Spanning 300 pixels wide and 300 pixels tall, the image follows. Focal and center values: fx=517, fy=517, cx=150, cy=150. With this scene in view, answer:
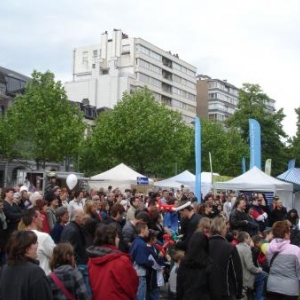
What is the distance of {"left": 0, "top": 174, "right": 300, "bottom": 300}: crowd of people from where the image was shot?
177 inches

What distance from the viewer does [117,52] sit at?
87938 mm

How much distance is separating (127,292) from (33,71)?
42.8m

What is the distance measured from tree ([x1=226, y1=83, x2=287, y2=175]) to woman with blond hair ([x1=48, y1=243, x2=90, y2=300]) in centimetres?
5133

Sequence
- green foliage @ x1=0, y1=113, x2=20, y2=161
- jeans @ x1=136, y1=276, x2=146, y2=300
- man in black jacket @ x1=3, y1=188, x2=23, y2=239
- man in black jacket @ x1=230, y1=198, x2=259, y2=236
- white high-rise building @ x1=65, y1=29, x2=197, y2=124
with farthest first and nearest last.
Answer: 1. white high-rise building @ x1=65, y1=29, x2=197, y2=124
2. green foliage @ x1=0, y1=113, x2=20, y2=161
3. man in black jacket @ x1=230, y1=198, x2=259, y2=236
4. man in black jacket @ x1=3, y1=188, x2=23, y2=239
5. jeans @ x1=136, y1=276, x2=146, y2=300

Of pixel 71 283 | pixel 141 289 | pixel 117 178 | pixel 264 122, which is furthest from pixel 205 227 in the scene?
pixel 264 122

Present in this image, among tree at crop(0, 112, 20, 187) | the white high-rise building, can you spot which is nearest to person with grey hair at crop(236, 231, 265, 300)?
tree at crop(0, 112, 20, 187)

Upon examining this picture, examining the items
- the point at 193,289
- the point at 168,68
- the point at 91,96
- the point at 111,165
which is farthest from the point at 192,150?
the point at 193,289

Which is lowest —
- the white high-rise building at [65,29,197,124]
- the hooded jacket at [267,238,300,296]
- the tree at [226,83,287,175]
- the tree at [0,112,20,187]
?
the hooded jacket at [267,238,300,296]

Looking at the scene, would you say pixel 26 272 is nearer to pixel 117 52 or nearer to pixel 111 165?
pixel 111 165

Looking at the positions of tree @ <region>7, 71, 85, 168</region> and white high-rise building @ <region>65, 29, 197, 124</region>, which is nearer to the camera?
tree @ <region>7, 71, 85, 168</region>

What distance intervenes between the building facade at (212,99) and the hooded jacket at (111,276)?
357 feet

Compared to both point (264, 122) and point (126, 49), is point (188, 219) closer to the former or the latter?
point (264, 122)

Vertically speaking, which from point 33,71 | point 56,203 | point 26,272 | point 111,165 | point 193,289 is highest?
point 33,71

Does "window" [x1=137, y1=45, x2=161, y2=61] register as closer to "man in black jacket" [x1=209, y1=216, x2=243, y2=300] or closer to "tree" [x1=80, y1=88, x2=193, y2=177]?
"tree" [x1=80, y1=88, x2=193, y2=177]
